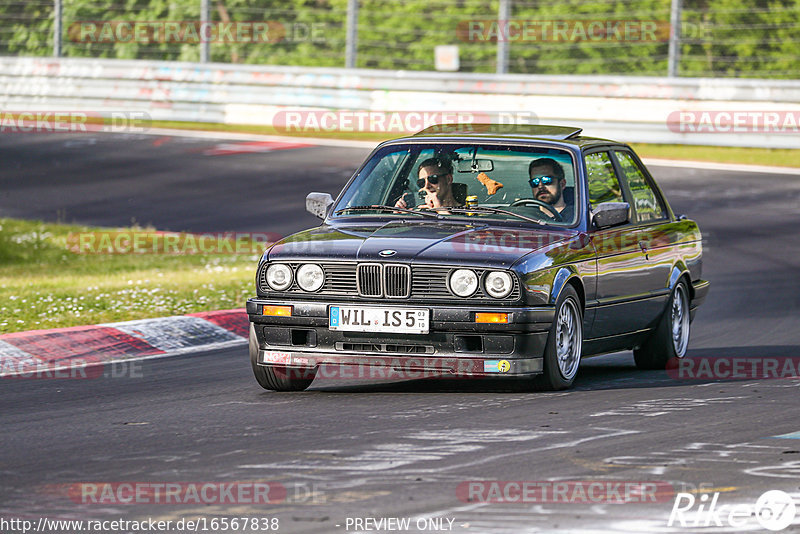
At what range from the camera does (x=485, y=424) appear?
7.07 meters

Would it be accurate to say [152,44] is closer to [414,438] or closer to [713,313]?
[713,313]

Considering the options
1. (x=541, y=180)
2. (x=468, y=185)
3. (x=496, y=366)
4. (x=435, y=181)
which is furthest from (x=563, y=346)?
(x=435, y=181)

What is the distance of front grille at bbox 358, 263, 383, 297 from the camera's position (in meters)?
7.86

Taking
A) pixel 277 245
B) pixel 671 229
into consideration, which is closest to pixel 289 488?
pixel 277 245

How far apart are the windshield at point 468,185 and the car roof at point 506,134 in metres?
0.09

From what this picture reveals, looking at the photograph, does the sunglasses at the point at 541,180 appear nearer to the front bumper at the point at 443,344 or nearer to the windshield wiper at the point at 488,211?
the windshield wiper at the point at 488,211

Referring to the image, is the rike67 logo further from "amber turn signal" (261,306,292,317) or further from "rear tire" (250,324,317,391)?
"rear tire" (250,324,317,391)

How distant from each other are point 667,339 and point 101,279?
616 cm

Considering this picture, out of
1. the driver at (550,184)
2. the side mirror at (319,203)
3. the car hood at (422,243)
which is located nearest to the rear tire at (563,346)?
the car hood at (422,243)

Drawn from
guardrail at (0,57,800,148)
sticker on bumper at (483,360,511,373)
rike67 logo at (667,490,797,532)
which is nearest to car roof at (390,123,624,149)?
sticker on bumper at (483,360,511,373)

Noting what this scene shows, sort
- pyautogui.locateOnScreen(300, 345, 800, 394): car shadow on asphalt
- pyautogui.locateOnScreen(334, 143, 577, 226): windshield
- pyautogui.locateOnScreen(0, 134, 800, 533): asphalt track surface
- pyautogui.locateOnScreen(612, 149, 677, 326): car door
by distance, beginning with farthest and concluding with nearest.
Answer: pyautogui.locateOnScreen(612, 149, 677, 326): car door
pyautogui.locateOnScreen(334, 143, 577, 226): windshield
pyautogui.locateOnScreen(300, 345, 800, 394): car shadow on asphalt
pyautogui.locateOnScreen(0, 134, 800, 533): asphalt track surface

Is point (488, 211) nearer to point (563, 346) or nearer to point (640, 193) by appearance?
point (563, 346)

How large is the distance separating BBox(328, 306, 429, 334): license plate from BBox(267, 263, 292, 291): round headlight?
32 cm

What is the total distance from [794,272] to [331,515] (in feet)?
34.0
